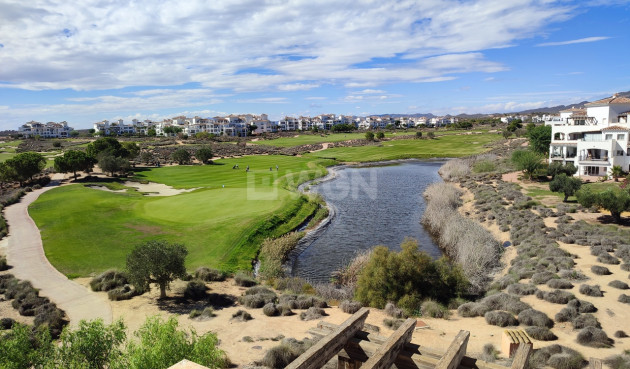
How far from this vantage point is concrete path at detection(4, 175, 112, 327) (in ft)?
64.1

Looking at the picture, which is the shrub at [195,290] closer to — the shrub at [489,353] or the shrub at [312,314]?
the shrub at [312,314]

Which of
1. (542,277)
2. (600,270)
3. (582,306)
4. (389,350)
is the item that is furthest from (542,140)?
(389,350)

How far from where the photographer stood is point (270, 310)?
18.7 metres

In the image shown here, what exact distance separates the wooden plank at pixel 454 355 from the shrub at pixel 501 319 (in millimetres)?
11676

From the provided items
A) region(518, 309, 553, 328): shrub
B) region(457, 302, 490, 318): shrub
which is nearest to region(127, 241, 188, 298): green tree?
region(457, 302, 490, 318): shrub

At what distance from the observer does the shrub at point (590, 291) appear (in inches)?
734

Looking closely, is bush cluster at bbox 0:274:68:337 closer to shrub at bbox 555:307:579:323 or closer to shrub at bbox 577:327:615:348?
shrub at bbox 577:327:615:348

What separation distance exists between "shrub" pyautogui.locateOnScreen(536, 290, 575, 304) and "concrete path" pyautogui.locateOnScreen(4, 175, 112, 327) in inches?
772

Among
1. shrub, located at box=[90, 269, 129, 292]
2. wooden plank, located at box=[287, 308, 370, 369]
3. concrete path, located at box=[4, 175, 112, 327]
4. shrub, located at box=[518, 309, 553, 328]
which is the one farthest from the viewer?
shrub, located at box=[90, 269, 129, 292]

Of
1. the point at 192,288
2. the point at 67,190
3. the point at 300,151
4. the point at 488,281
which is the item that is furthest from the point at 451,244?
the point at 300,151

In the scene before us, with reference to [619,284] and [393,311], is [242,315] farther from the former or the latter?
[619,284]

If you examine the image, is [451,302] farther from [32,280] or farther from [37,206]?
[37,206]

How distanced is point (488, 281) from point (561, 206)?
18.0 metres

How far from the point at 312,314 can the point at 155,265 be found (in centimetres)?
843
